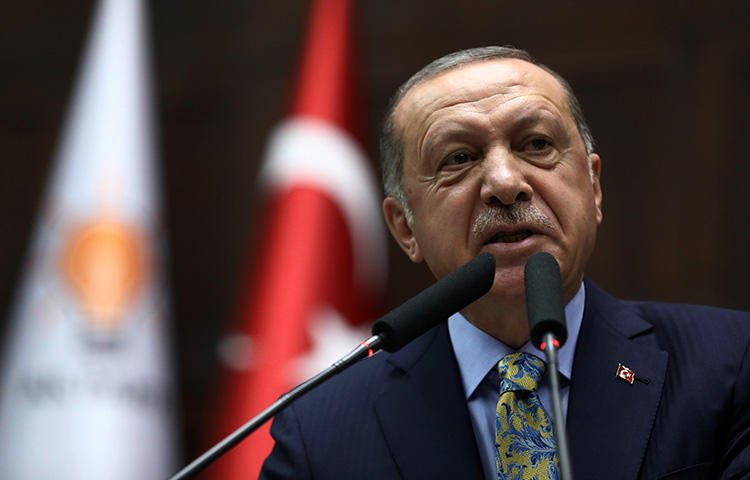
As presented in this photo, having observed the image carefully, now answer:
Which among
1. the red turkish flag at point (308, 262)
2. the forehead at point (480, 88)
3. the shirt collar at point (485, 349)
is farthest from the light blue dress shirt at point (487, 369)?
the red turkish flag at point (308, 262)

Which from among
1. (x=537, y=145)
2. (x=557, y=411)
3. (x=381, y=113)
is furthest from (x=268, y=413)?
(x=381, y=113)

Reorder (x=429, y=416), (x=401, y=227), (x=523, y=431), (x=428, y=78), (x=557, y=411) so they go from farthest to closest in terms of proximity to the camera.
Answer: (x=401, y=227), (x=428, y=78), (x=429, y=416), (x=523, y=431), (x=557, y=411)

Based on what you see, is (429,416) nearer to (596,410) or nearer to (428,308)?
(596,410)

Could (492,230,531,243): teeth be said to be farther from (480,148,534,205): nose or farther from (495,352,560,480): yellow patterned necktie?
(495,352,560,480): yellow patterned necktie

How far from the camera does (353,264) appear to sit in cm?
314

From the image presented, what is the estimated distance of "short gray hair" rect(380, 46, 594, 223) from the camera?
5.23 feet

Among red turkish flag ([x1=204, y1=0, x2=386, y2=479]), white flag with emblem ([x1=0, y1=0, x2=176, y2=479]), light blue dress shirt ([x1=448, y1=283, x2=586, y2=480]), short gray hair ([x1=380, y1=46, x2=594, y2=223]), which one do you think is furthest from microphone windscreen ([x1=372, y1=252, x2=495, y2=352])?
white flag with emblem ([x1=0, y1=0, x2=176, y2=479])

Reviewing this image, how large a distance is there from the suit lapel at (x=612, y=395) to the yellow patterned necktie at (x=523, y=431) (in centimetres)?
6

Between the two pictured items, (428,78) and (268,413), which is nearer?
(268,413)

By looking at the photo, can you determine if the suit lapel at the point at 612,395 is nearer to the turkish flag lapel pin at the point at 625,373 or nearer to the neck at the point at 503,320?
the turkish flag lapel pin at the point at 625,373

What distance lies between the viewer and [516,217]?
1385 mm

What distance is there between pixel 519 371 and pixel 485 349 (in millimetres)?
120

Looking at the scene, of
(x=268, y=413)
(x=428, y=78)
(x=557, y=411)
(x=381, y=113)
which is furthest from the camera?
(x=381, y=113)

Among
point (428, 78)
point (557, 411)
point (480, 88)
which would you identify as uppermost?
point (428, 78)
